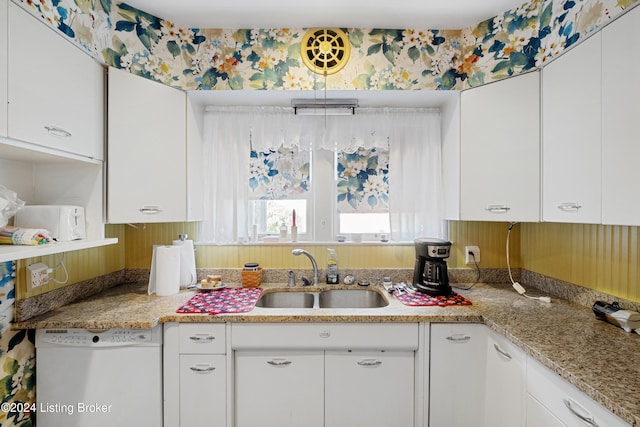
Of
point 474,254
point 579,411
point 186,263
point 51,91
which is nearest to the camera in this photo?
point 579,411

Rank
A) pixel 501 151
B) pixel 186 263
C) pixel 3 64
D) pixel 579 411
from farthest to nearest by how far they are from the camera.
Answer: pixel 186 263 < pixel 501 151 < pixel 3 64 < pixel 579 411

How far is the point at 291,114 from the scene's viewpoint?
2080 millimetres

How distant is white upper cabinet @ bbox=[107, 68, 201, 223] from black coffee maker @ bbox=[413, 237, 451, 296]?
59.9 inches

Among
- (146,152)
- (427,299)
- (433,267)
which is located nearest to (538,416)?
(427,299)

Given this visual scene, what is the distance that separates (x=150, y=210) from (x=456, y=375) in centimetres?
191

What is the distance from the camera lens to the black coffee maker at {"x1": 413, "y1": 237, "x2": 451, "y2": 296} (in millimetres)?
1776

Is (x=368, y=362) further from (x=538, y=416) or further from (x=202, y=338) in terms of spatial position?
(x=202, y=338)

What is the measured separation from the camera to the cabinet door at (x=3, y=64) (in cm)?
104

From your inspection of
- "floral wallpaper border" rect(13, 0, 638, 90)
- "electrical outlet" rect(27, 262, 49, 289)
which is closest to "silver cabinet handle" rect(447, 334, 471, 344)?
"floral wallpaper border" rect(13, 0, 638, 90)

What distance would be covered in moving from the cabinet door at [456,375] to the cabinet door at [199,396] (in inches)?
42.9

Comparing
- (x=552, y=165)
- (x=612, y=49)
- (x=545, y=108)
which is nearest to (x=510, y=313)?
(x=552, y=165)

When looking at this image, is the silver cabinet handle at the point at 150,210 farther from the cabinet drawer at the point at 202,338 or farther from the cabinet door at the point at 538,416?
the cabinet door at the point at 538,416

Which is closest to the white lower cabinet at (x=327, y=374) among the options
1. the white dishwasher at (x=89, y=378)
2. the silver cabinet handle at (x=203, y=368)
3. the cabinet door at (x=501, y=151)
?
the silver cabinet handle at (x=203, y=368)

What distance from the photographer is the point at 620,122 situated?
1115 millimetres
